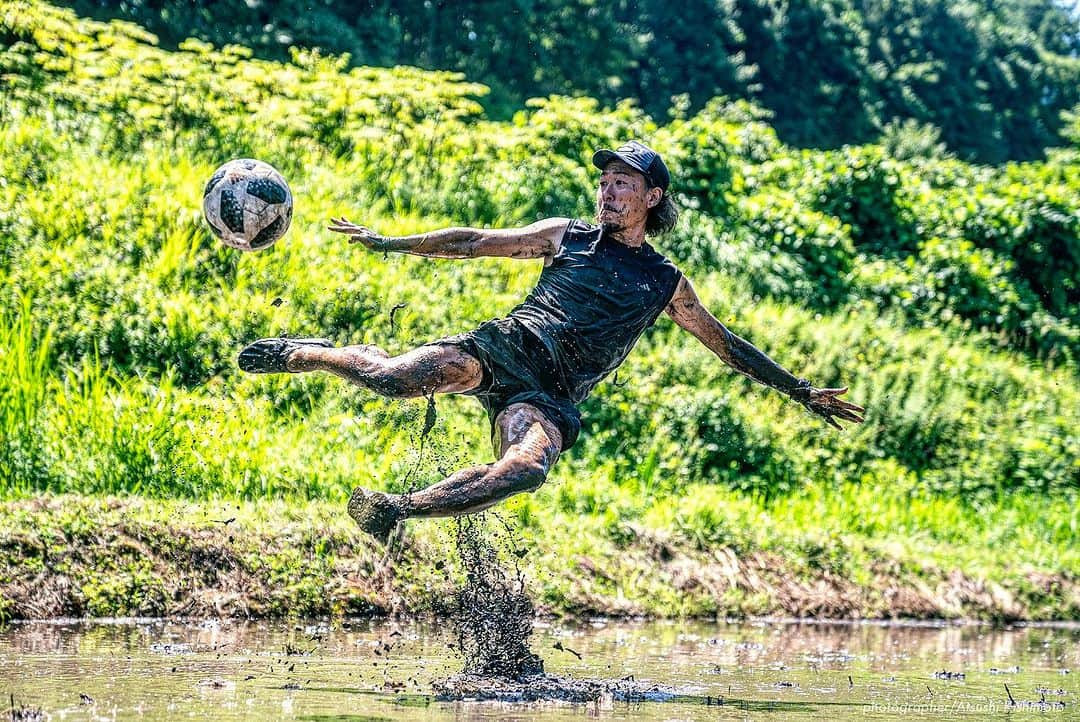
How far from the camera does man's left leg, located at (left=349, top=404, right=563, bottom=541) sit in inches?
245

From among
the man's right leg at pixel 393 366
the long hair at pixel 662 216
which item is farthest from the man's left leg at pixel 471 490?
the long hair at pixel 662 216

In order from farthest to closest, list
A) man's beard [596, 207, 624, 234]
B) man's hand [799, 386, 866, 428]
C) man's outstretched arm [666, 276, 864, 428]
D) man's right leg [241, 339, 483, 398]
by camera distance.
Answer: man's hand [799, 386, 866, 428] < man's outstretched arm [666, 276, 864, 428] < man's beard [596, 207, 624, 234] < man's right leg [241, 339, 483, 398]

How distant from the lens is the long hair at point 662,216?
7.48 metres

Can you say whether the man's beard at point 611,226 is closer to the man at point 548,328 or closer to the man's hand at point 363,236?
the man at point 548,328

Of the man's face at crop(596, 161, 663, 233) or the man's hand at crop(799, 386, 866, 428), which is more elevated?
the man's face at crop(596, 161, 663, 233)

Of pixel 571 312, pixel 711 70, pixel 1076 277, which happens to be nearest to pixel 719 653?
pixel 571 312

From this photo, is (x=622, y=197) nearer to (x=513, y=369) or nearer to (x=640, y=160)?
(x=640, y=160)

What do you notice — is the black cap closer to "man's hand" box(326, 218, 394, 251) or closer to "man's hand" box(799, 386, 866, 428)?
"man's hand" box(326, 218, 394, 251)

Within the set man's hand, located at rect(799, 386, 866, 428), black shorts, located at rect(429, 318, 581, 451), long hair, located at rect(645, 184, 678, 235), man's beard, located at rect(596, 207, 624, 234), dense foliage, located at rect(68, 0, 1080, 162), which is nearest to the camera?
black shorts, located at rect(429, 318, 581, 451)

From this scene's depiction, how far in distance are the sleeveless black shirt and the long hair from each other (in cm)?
19

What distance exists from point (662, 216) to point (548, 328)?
87cm

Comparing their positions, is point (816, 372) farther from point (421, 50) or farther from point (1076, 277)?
point (421, 50)

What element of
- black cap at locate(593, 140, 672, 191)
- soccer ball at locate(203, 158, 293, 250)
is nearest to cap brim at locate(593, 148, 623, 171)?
black cap at locate(593, 140, 672, 191)

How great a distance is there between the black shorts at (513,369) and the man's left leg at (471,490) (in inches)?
10.1
